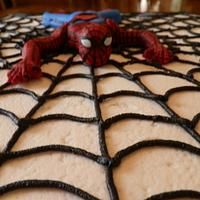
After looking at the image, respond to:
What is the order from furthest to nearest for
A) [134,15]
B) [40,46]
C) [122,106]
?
[134,15] → [40,46] → [122,106]

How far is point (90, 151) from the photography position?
0.54m

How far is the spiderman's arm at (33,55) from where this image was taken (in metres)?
0.77

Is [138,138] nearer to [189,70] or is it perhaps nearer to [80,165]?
[80,165]

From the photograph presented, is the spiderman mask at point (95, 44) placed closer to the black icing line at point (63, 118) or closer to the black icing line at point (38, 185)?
the black icing line at point (63, 118)

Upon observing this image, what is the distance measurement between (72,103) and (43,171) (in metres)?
0.22

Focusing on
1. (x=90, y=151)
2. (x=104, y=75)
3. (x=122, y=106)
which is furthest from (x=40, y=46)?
(x=90, y=151)

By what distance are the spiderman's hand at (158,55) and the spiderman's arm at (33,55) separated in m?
0.28

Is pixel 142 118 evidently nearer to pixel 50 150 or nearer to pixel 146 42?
pixel 50 150

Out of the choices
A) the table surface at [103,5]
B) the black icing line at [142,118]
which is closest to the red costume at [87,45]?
the black icing line at [142,118]

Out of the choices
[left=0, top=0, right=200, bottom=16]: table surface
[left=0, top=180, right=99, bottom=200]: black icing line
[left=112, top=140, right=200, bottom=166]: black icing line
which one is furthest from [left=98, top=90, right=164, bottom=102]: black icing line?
[left=0, top=0, right=200, bottom=16]: table surface

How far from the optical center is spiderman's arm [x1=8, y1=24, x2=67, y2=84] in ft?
2.51

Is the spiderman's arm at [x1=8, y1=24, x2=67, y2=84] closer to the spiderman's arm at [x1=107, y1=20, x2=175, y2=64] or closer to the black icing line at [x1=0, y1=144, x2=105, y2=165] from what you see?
the spiderman's arm at [x1=107, y1=20, x2=175, y2=64]

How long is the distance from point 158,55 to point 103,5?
1.66 metres

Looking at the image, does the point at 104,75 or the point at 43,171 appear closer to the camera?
the point at 43,171
